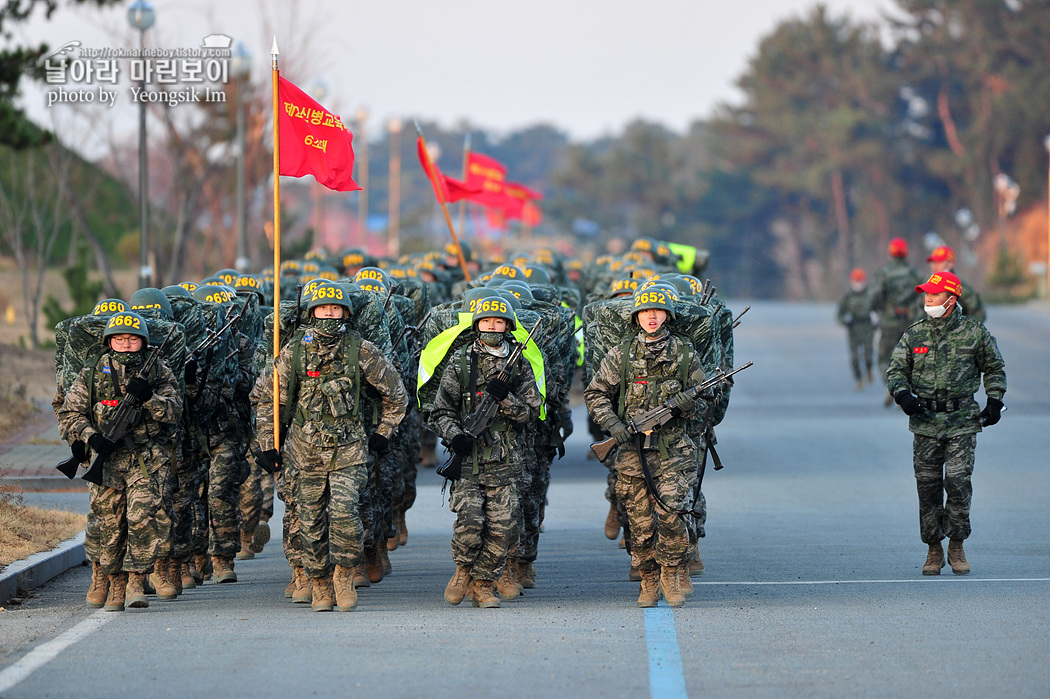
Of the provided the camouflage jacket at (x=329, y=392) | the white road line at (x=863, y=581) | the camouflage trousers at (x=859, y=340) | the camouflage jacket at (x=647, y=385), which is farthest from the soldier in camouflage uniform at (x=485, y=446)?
the camouflage trousers at (x=859, y=340)

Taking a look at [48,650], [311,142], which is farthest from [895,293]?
[48,650]

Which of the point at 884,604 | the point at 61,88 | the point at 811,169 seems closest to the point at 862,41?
the point at 811,169

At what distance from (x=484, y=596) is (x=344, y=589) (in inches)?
33.9

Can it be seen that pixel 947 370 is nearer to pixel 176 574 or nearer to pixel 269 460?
pixel 269 460

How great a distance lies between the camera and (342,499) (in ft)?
30.9

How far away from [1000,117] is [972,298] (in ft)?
182

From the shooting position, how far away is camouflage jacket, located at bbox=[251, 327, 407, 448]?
31.2ft

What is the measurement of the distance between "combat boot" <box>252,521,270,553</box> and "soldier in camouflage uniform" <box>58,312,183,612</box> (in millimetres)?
2186

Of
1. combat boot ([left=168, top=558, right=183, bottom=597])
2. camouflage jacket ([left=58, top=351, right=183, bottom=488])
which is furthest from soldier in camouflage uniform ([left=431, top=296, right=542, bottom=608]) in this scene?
combat boot ([left=168, top=558, right=183, bottom=597])

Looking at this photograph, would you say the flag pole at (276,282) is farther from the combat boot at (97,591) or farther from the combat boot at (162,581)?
the combat boot at (97,591)

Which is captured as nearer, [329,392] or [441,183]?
[329,392]

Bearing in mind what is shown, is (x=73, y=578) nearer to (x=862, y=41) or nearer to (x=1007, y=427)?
(x=1007, y=427)

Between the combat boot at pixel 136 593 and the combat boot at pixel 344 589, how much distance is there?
3.89 ft

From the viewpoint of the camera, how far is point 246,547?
11.8 m
